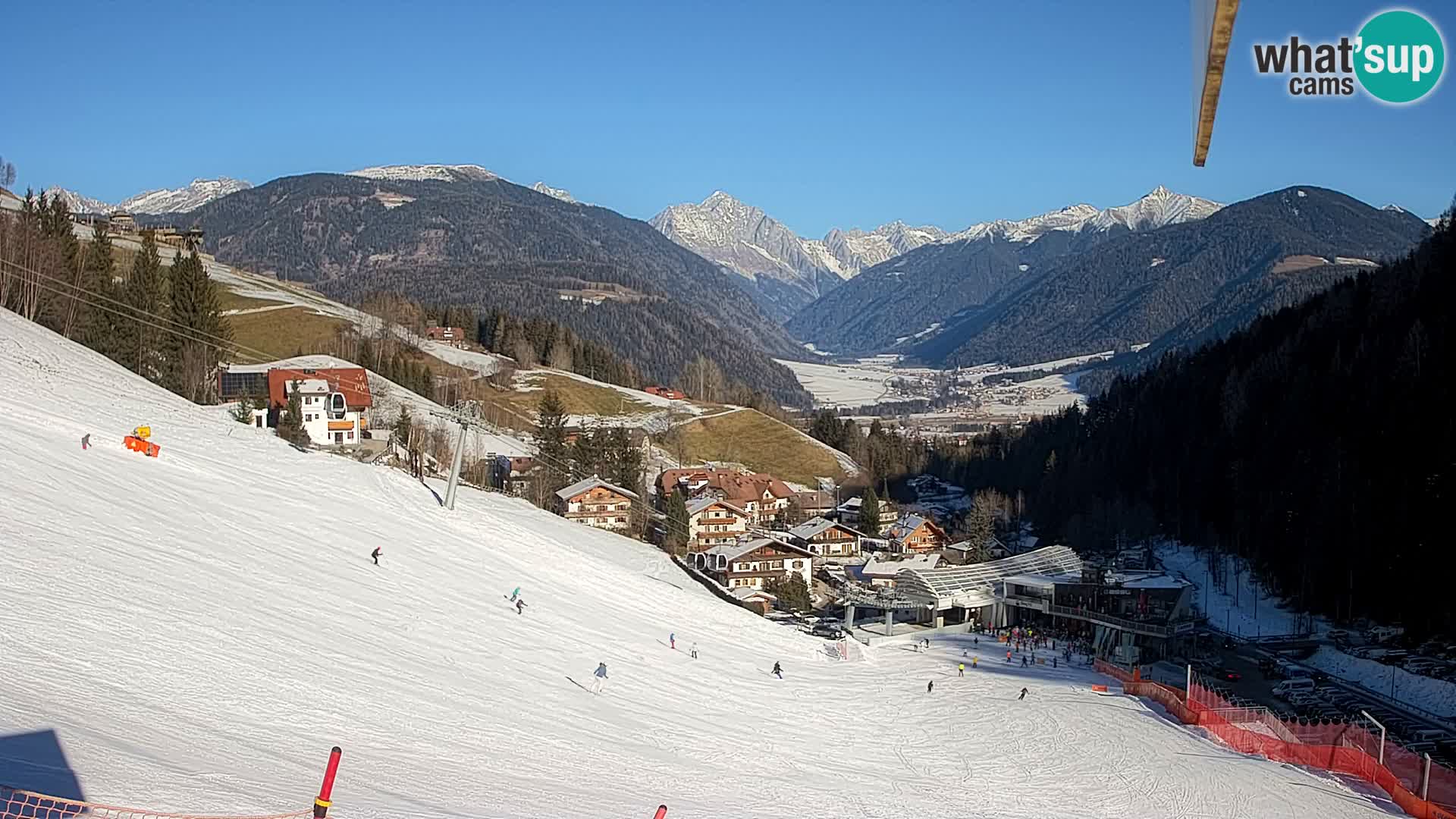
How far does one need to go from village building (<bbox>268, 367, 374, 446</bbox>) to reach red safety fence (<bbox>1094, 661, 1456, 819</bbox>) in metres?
46.3

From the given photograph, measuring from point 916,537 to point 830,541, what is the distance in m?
6.86

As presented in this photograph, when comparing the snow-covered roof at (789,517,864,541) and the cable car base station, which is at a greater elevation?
the snow-covered roof at (789,517,864,541)

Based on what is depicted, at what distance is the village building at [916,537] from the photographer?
7356cm

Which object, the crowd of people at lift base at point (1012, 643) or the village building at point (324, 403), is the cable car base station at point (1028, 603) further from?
the village building at point (324, 403)

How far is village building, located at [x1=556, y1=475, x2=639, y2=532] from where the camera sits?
65.7m

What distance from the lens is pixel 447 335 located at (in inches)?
5551

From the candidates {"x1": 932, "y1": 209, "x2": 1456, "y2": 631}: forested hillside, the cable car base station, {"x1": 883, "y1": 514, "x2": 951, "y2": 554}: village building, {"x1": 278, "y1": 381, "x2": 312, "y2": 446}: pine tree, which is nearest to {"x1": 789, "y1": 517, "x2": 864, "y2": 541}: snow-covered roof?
{"x1": 883, "y1": 514, "x2": 951, "y2": 554}: village building

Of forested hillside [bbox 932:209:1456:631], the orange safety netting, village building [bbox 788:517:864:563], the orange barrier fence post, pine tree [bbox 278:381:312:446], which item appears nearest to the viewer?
the orange safety netting

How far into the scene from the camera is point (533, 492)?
6588 centimetres

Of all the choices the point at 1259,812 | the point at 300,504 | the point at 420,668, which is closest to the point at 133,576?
the point at 420,668

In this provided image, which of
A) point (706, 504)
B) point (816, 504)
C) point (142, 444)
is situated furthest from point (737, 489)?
point (142, 444)

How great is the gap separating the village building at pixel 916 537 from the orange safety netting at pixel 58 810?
6499 centimetres

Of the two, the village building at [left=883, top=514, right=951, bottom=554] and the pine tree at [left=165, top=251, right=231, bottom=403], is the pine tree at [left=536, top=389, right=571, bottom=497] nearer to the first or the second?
the pine tree at [left=165, top=251, right=231, bottom=403]

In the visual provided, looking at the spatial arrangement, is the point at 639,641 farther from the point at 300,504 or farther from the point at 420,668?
the point at 300,504
